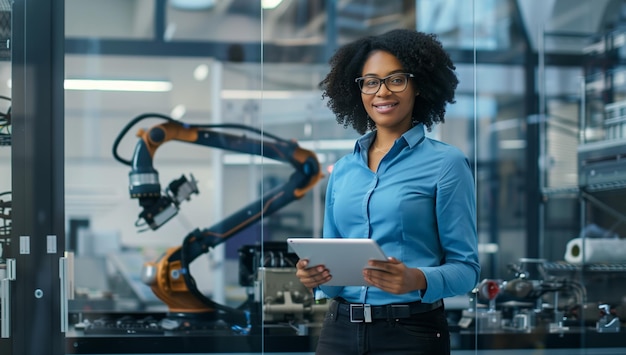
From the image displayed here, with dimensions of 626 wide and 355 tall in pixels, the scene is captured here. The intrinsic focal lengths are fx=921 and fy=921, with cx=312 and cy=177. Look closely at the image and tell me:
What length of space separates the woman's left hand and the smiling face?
42 cm

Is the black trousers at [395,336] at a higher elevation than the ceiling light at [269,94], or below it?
below

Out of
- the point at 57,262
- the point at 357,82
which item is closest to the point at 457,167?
the point at 357,82

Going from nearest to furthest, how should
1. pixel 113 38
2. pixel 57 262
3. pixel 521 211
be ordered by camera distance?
pixel 57 262 → pixel 113 38 → pixel 521 211

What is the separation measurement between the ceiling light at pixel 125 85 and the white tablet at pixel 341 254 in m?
4.46

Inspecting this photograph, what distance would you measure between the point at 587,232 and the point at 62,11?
9.95 ft

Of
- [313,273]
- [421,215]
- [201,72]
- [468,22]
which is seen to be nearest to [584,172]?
[468,22]

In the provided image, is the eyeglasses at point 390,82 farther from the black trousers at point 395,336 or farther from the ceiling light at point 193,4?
the ceiling light at point 193,4

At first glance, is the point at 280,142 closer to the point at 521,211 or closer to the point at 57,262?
the point at 57,262

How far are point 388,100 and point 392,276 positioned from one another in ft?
1.59

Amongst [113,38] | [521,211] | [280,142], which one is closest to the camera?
[280,142]

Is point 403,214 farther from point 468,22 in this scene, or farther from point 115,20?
point 468,22

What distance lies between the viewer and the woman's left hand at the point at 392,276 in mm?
2039

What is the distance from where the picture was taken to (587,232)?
16.9 feet

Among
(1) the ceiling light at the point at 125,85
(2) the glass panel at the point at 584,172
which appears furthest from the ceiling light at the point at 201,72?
(2) the glass panel at the point at 584,172
